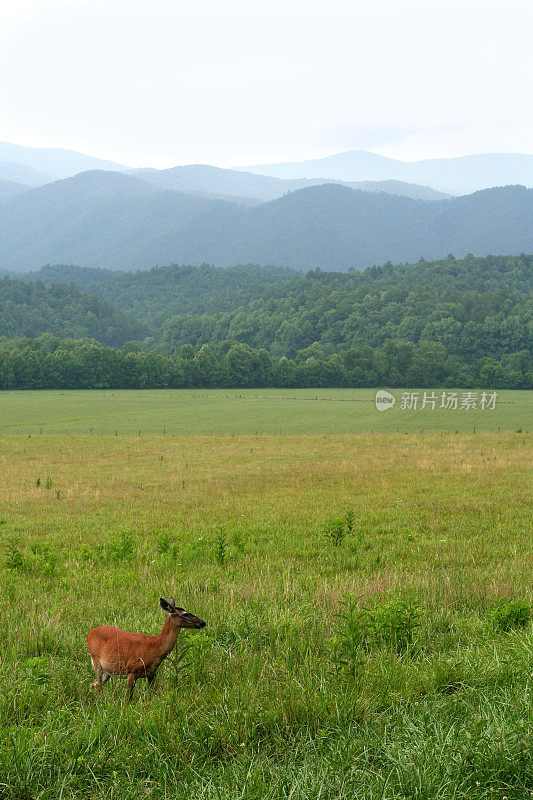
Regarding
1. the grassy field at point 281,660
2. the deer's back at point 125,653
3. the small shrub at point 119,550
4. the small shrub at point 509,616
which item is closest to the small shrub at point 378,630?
the grassy field at point 281,660

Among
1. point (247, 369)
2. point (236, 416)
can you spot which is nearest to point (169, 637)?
point (236, 416)

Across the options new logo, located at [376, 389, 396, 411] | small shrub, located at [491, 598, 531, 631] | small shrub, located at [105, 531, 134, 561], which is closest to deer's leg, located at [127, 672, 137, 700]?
small shrub, located at [491, 598, 531, 631]

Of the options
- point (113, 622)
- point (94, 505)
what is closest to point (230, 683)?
point (113, 622)

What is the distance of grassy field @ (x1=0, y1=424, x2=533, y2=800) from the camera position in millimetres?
4125

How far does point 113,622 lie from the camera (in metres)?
7.08

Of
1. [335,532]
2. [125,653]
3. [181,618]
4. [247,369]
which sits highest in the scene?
[247,369]

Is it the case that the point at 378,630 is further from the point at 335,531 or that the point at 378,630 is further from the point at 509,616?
the point at 335,531

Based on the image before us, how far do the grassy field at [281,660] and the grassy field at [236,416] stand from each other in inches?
1750

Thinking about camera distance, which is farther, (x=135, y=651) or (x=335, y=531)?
(x=335, y=531)

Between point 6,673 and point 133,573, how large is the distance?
13.6ft

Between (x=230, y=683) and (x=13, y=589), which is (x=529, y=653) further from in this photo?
(x=13, y=589)

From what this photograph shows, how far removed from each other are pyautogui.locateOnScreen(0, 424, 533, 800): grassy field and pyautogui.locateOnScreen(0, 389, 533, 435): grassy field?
44452 millimetres

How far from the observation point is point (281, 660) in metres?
5.81

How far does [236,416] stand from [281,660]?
70.7 meters
